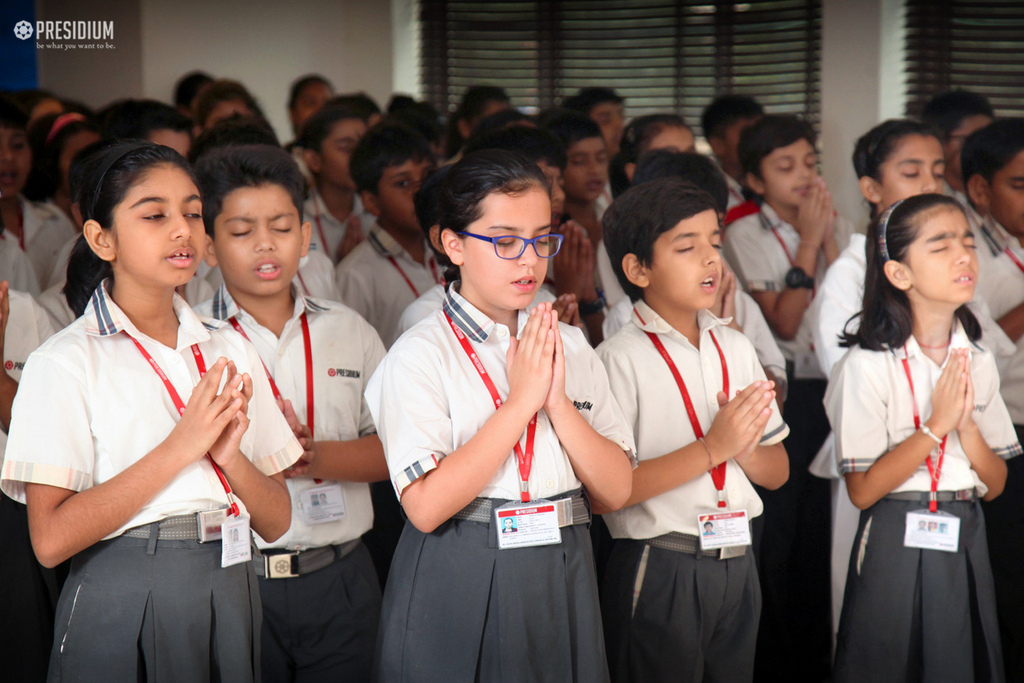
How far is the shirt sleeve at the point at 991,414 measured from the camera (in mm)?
2469

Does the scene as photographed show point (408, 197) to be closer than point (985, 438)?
No

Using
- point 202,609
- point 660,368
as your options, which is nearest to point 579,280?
point 660,368

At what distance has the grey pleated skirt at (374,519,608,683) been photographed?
1.77 m

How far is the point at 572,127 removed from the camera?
3877 millimetres

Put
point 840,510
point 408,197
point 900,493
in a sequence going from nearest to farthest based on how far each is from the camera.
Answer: point 900,493
point 840,510
point 408,197

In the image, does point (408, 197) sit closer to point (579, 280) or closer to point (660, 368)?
point (579, 280)

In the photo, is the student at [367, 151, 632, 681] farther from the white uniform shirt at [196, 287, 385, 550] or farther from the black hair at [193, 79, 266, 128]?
the black hair at [193, 79, 266, 128]

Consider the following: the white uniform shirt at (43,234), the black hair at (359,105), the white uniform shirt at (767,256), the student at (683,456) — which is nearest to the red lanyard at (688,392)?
the student at (683,456)

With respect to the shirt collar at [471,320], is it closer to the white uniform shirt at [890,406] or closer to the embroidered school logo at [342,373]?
the embroidered school logo at [342,373]

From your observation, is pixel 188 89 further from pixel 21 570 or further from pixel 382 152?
pixel 21 570

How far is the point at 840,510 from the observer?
110 inches

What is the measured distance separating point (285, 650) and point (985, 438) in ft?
6.20

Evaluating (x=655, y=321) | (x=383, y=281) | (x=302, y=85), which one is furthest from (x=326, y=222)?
(x=655, y=321)

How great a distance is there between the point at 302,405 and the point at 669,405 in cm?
89
